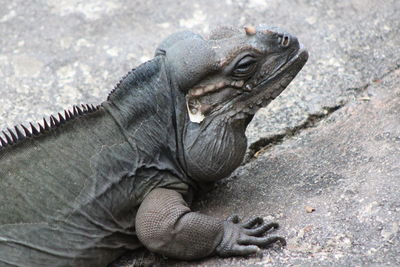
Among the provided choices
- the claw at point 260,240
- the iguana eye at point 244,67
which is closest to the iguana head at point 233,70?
the iguana eye at point 244,67

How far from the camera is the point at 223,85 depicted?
4754 mm

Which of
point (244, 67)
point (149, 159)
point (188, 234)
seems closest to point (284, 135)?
point (244, 67)

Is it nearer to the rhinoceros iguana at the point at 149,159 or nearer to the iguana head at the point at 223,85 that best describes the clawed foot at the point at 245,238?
the rhinoceros iguana at the point at 149,159

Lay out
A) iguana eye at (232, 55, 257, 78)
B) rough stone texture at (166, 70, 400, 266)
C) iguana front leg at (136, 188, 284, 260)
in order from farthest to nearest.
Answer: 1. iguana eye at (232, 55, 257, 78)
2. iguana front leg at (136, 188, 284, 260)
3. rough stone texture at (166, 70, 400, 266)

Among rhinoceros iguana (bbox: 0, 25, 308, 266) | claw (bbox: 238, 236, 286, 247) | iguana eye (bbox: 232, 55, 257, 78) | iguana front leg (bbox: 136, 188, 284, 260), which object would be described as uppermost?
iguana eye (bbox: 232, 55, 257, 78)

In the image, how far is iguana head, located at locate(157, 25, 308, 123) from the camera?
15.5ft

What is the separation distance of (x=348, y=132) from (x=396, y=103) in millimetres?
498

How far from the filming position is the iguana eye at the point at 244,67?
4.73 metres

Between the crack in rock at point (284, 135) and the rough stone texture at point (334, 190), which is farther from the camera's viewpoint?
the crack in rock at point (284, 135)

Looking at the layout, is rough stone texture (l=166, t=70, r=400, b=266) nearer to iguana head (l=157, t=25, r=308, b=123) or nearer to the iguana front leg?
the iguana front leg

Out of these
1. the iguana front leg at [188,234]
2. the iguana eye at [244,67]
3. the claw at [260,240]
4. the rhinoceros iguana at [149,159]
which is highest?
the iguana eye at [244,67]

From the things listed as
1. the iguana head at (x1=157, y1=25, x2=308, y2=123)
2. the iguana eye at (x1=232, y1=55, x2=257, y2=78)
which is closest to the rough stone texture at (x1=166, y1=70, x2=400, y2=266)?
the iguana head at (x1=157, y1=25, x2=308, y2=123)

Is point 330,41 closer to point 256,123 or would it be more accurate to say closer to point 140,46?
point 256,123

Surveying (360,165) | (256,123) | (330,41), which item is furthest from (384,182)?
(330,41)
